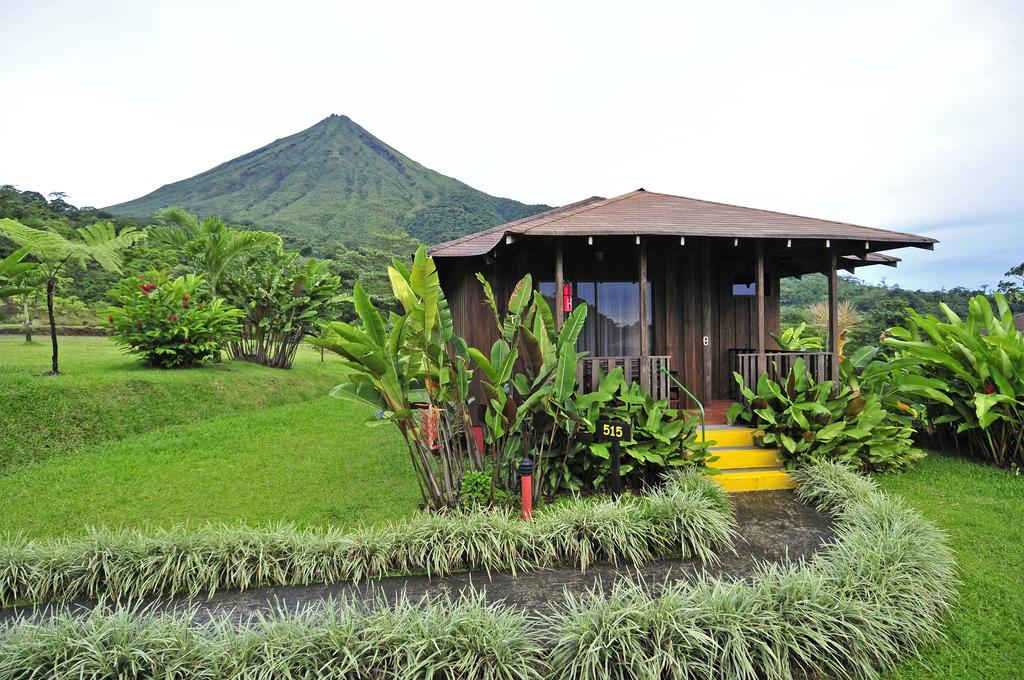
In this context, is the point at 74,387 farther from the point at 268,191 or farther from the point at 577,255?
the point at 268,191

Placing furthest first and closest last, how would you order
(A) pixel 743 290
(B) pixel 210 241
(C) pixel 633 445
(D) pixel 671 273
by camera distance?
(B) pixel 210 241, (A) pixel 743 290, (D) pixel 671 273, (C) pixel 633 445

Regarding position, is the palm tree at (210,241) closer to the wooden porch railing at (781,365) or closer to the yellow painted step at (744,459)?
the wooden porch railing at (781,365)

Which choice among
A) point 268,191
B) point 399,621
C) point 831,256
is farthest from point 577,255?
point 268,191

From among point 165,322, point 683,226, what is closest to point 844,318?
point 683,226

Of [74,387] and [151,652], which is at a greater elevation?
[74,387]

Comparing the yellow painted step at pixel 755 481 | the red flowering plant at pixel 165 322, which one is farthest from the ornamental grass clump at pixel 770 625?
the red flowering plant at pixel 165 322

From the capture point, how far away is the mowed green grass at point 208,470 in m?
5.40

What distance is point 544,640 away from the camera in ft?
9.55

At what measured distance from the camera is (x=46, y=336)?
14.2 meters

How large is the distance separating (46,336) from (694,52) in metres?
20.1

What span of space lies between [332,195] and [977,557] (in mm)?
66566

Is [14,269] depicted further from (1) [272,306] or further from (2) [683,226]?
(2) [683,226]

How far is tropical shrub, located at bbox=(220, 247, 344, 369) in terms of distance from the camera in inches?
543

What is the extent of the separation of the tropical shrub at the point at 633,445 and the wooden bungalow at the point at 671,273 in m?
0.78
